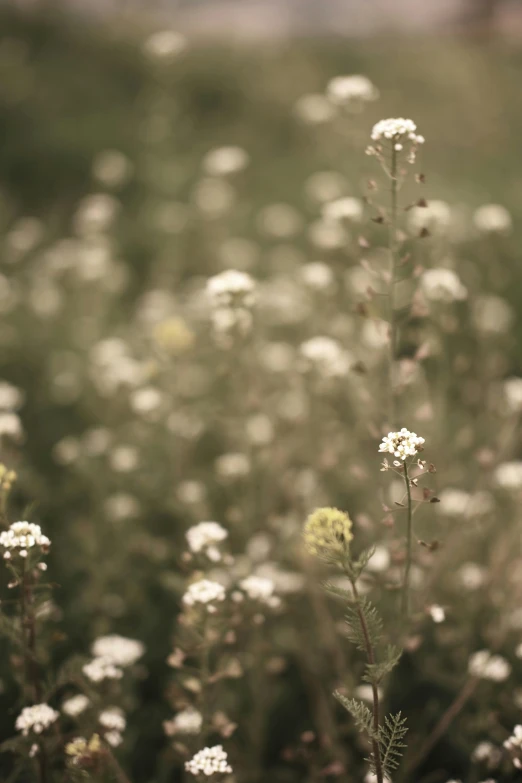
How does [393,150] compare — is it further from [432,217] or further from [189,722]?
[189,722]

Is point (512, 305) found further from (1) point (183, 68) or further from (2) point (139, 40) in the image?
(2) point (139, 40)

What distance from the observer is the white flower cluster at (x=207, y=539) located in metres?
2.29

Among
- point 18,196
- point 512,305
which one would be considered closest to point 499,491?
point 512,305

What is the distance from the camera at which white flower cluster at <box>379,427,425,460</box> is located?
5.63ft

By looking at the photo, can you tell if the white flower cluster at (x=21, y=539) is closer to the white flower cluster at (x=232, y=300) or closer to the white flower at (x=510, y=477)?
the white flower cluster at (x=232, y=300)

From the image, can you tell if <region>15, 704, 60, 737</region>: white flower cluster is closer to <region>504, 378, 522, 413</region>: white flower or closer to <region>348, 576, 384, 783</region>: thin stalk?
<region>348, 576, 384, 783</region>: thin stalk

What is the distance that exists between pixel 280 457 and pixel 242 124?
7023mm

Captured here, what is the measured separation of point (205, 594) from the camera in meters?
2.02

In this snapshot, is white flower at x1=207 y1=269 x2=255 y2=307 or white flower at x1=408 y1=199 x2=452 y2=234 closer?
white flower at x1=207 y1=269 x2=255 y2=307

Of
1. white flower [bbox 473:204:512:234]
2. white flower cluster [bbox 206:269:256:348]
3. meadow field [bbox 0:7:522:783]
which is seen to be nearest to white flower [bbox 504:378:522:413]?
meadow field [bbox 0:7:522:783]

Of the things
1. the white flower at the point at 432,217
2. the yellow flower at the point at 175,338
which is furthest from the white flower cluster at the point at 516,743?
the yellow flower at the point at 175,338

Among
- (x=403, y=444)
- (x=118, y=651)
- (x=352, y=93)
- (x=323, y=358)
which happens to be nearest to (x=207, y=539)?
(x=118, y=651)

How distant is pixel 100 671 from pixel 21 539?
22.7 inches

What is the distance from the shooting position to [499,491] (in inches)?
134
